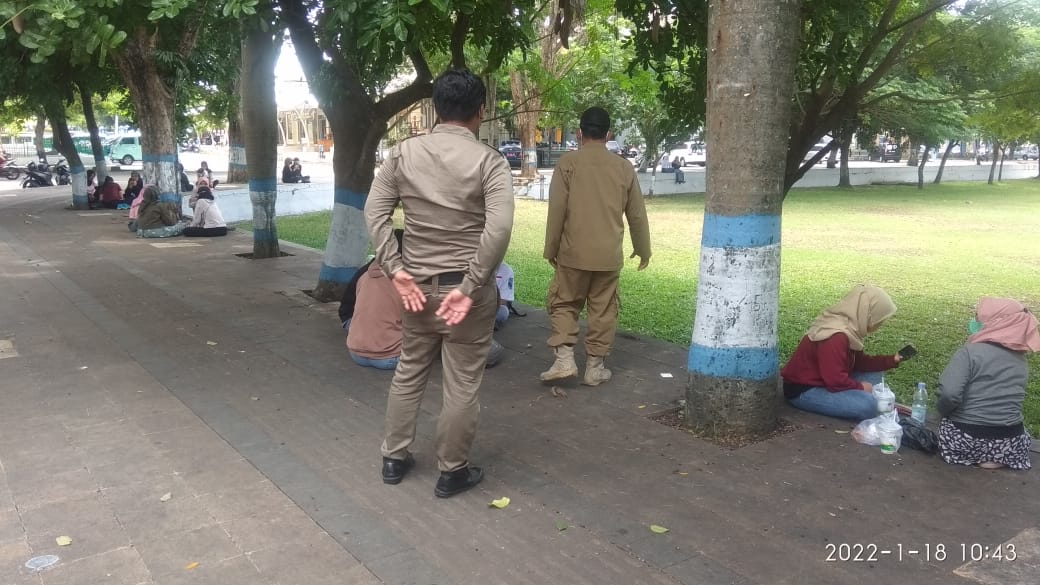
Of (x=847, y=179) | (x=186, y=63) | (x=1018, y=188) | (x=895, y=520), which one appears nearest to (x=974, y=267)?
(x=895, y=520)

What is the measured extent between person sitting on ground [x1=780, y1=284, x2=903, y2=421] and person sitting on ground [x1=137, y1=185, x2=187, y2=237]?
12.5 m

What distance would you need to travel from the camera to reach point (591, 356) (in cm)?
575

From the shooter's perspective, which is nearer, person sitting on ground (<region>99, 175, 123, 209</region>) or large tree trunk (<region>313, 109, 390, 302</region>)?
large tree trunk (<region>313, 109, 390, 302</region>)

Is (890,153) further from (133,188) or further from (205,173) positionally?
(133,188)

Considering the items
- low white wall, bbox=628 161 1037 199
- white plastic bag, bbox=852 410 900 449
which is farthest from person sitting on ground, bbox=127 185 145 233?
white plastic bag, bbox=852 410 900 449

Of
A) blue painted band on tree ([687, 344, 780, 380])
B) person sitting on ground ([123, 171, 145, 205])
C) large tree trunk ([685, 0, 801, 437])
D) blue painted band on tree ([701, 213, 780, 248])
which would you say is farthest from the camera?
person sitting on ground ([123, 171, 145, 205])

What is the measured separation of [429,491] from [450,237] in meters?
1.23

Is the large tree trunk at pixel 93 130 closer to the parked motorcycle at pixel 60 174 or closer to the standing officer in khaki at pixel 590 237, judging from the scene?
the parked motorcycle at pixel 60 174

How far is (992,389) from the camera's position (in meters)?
4.14

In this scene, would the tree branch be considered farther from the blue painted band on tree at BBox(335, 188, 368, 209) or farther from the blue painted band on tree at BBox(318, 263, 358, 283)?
the blue painted band on tree at BBox(318, 263, 358, 283)

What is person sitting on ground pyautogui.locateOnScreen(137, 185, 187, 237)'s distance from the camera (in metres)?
14.7

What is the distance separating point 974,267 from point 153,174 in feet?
44.8

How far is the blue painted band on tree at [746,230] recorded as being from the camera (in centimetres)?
452

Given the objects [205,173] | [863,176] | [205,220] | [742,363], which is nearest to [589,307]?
[742,363]
